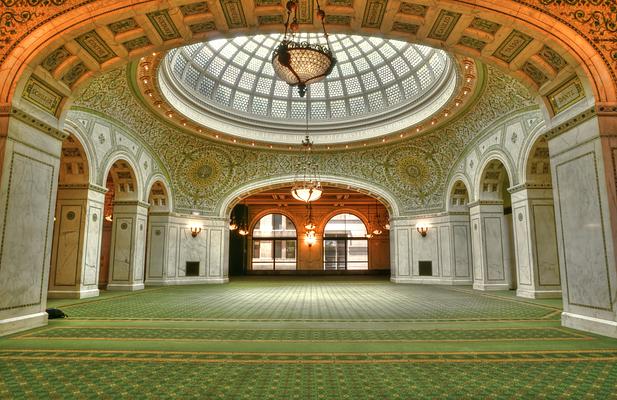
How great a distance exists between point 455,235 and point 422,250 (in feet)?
4.91

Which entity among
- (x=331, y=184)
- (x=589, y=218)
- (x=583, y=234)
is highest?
(x=331, y=184)

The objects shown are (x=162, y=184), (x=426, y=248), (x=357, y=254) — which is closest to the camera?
(x=162, y=184)

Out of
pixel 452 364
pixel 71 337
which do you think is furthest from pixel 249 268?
pixel 452 364

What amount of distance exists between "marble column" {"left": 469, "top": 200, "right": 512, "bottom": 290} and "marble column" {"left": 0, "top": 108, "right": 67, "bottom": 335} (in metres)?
10.5

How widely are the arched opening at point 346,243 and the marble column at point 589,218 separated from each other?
16.8 metres

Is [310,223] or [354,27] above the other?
[354,27]

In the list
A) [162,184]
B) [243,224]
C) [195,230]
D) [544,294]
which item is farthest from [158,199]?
[544,294]

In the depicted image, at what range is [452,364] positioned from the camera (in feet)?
10.7

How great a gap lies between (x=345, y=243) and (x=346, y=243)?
0.20 ft

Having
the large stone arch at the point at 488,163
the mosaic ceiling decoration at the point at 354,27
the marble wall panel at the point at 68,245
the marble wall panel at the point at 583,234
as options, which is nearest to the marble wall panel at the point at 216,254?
the marble wall panel at the point at 68,245

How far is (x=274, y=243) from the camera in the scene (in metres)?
22.0

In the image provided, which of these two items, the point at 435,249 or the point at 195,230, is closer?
the point at 435,249

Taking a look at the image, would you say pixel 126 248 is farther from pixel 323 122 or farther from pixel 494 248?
pixel 494 248

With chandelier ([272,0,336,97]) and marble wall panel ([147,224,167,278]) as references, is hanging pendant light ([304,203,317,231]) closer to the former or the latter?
marble wall panel ([147,224,167,278])
